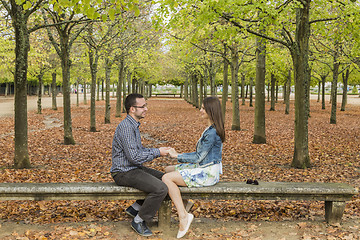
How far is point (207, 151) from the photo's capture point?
4492 mm

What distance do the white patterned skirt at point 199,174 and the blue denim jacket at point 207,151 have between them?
0.26ft

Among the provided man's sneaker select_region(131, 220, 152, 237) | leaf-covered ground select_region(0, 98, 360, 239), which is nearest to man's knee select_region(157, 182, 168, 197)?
man's sneaker select_region(131, 220, 152, 237)

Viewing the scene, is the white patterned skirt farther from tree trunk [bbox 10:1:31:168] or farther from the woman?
tree trunk [bbox 10:1:31:168]

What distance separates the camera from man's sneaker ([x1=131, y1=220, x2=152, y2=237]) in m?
4.49

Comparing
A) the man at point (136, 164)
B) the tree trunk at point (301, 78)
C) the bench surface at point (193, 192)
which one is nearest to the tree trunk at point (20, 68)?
the bench surface at point (193, 192)

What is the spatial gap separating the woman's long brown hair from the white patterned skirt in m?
0.44

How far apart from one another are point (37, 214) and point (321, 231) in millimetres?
4144

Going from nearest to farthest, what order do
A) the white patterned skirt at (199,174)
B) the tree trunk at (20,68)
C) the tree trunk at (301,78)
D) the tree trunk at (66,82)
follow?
the white patterned skirt at (199,174) → the tree trunk at (20,68) → the tree trunk at (301,78) → the tree trunk at (66,82)

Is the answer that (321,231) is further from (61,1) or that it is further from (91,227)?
(61,1)

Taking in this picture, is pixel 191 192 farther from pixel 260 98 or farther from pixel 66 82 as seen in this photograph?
pixel 66 82

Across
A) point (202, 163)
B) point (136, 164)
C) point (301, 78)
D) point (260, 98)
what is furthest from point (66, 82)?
point (202, 163)

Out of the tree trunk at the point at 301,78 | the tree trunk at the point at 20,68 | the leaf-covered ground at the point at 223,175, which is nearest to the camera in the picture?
the leaf-covered ground at the point at 223,175

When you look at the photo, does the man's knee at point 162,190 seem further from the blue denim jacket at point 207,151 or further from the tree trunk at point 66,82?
the tree trunk at point 66,82

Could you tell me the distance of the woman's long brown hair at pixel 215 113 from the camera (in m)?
4.47
